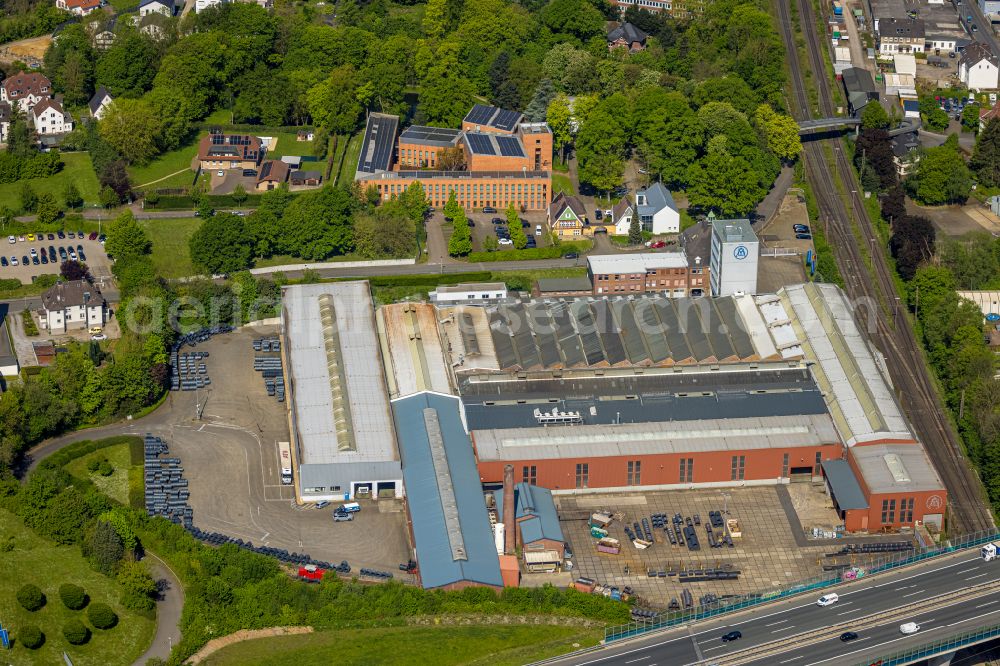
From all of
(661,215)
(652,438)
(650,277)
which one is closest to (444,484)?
(652,438)

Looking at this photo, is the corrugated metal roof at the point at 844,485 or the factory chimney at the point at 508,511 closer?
the factory chimney at the point at 508,511

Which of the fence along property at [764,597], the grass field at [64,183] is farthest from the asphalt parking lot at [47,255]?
the fence along property at [764,597]

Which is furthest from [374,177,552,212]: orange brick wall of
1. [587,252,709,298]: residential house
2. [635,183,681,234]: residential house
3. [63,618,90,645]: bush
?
[63,618,90,645]: bush

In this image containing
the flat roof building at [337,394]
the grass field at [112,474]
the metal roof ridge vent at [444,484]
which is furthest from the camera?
the grass field at [112,474]

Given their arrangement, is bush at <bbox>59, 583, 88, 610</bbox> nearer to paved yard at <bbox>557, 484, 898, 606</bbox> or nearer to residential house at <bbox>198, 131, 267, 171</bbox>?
paved yard at <bbox>557, 484, 898, 606</bbox>

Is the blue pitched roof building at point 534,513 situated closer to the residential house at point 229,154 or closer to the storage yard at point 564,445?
the storage yard at point 564,445

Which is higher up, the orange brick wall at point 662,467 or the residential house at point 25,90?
the residential house at point 25,90

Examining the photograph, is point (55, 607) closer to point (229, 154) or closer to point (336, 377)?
point (336, 377)
